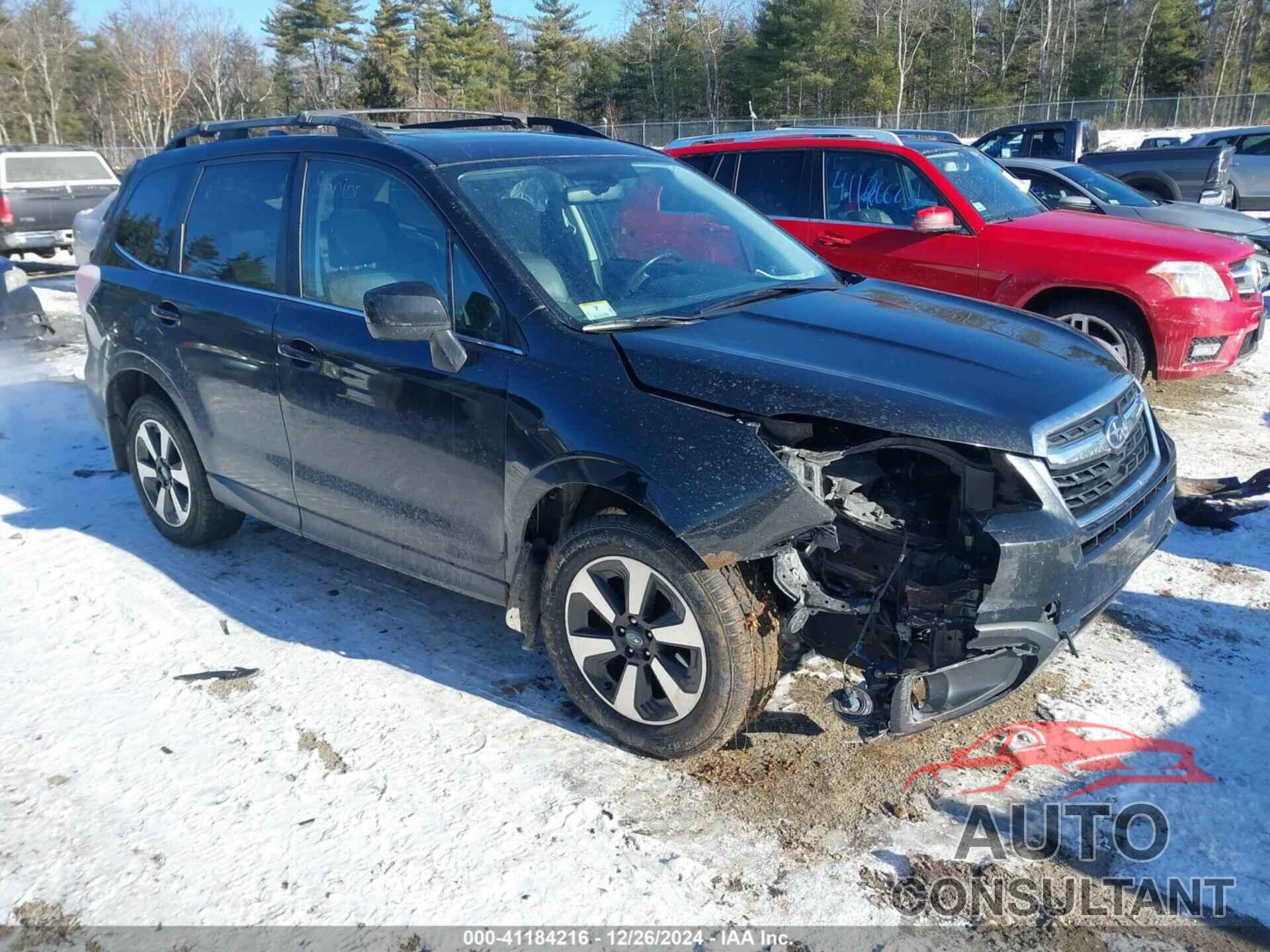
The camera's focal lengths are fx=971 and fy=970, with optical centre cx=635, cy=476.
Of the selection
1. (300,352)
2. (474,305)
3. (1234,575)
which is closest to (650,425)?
(474,305)

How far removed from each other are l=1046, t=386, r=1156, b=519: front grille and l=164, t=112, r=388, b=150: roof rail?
2.67 meters

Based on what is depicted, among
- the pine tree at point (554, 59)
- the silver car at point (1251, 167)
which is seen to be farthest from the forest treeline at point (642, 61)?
the silver car at point (1251, 167)

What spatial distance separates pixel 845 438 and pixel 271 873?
2.09 meters

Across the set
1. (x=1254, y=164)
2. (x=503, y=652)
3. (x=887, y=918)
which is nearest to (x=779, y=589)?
(x=887, y=918)

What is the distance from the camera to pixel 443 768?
324cm

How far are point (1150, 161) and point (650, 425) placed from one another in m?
16.1

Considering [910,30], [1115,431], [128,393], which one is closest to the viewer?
[1115,431]

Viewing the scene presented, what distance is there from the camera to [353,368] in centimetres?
366

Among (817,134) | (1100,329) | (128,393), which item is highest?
(817,134)

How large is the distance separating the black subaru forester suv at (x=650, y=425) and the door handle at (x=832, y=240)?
3.33 m

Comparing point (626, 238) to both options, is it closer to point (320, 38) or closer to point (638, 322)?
point (638, 322)

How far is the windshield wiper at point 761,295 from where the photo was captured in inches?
136

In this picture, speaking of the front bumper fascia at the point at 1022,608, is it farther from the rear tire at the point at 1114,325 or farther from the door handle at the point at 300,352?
the rear tire at the point at 1114,325

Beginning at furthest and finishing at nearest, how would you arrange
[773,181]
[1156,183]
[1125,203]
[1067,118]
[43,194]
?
[1067,118]
[1156,183]
[43,194]
[1125,203]
[773,181]
